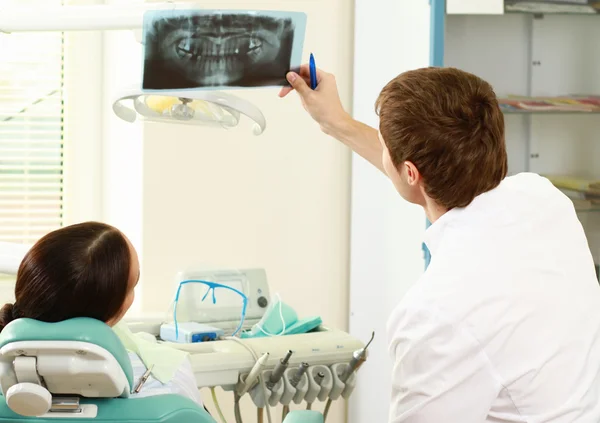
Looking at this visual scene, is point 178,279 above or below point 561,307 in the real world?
below

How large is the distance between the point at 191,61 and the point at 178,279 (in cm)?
88

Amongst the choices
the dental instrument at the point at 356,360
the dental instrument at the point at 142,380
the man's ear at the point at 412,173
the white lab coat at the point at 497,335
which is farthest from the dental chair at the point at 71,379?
the dental instrument at the point at 356,360

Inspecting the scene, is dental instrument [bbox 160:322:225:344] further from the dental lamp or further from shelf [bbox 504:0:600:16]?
shelf [bbox 504:0:600:16]

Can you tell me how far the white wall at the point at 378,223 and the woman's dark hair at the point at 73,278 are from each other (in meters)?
1.42

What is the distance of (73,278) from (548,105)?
6.50ft

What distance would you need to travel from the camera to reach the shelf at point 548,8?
2.83m

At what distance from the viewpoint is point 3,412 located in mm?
1301

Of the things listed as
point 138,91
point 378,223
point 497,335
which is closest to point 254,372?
point 138,91

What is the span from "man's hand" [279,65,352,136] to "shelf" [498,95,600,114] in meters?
0.98

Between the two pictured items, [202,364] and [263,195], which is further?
[263,195]

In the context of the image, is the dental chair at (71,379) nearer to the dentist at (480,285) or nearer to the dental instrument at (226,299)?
the dentist at (480,285)

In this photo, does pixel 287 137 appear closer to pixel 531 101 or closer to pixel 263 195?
pixel 263 195

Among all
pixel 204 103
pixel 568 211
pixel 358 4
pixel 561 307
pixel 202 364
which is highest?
pixel 358 4

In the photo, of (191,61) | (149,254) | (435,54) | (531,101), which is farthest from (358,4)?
(191,61)
